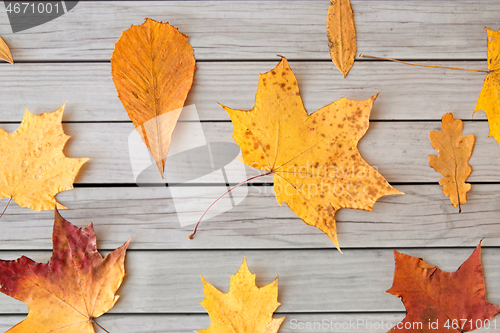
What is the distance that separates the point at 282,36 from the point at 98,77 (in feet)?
1.52

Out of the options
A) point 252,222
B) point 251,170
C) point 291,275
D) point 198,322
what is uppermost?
point 251,170

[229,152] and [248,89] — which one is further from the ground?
[248,89]

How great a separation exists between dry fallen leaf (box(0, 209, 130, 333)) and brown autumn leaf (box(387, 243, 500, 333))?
662mm

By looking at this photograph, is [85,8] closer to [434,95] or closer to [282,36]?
[282,36]

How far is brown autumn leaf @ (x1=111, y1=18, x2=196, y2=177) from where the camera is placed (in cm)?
72

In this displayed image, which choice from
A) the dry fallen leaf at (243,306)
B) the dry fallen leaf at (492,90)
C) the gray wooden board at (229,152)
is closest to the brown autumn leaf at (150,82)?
the gray wooden board at (229,152)

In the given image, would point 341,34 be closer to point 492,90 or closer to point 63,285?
point 492,90

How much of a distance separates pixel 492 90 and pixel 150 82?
0.81 metres

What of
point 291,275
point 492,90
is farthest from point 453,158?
point 291,275

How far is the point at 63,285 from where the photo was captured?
2.28 feet

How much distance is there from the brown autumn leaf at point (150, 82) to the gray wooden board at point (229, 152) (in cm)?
4

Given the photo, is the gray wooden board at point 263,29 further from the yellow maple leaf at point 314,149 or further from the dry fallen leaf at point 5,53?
the yellow maple leaf at point 314,149

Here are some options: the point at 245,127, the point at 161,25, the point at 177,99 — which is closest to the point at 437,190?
the point at 245,127

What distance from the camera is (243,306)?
27.3 inches
